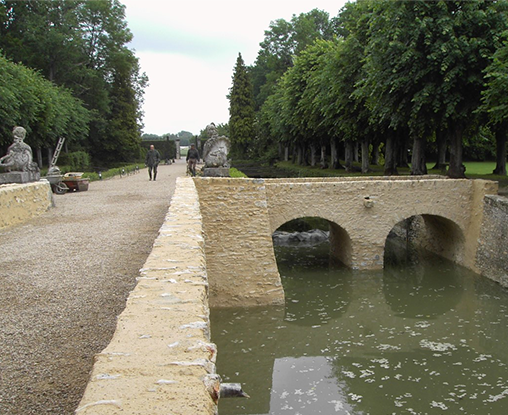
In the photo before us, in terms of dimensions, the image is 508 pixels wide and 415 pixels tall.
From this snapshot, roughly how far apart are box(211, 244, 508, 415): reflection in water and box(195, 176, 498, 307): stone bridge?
0.66 m

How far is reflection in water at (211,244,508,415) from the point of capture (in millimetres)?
7250

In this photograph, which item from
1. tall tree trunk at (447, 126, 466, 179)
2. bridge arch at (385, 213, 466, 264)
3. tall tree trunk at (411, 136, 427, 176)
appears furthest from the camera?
tall tree trunk at (411, 136, 427, 176)

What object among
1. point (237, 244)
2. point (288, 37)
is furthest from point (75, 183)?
point (288, 37)

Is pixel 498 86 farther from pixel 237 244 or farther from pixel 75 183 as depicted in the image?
pixel 75 183

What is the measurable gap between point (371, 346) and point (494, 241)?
5.95 meters

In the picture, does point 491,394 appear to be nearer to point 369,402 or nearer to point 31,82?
point 369,402

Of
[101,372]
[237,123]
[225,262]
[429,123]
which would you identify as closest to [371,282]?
[225,262]

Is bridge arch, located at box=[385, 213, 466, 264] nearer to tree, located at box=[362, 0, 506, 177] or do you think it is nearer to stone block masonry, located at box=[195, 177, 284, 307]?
tree, located at box=[362, 0, 506, 177]

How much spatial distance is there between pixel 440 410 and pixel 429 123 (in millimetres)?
10151

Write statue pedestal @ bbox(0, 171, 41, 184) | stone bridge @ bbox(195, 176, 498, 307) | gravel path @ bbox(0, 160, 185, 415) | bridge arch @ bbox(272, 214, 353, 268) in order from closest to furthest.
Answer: gravel path @ bbox(0, 160, 185, 415) → stone bridge @ bbox(195, 176, 498, 307) → statue pedestal @ bbox(0, 171, 41, 184) → bridge arch @ bbox(272, 214, 353, 268)

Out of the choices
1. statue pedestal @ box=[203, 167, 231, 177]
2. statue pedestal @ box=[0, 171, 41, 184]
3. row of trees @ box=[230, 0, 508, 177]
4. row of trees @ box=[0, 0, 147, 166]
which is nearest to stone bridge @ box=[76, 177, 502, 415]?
statue pedestal @ box=[203, 167, 231, 177]

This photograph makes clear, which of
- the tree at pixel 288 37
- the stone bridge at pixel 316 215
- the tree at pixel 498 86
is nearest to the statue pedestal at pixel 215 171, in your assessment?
the stone bridge at pixel 316 215

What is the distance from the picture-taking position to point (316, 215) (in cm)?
1342

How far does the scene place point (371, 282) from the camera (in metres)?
13.3
